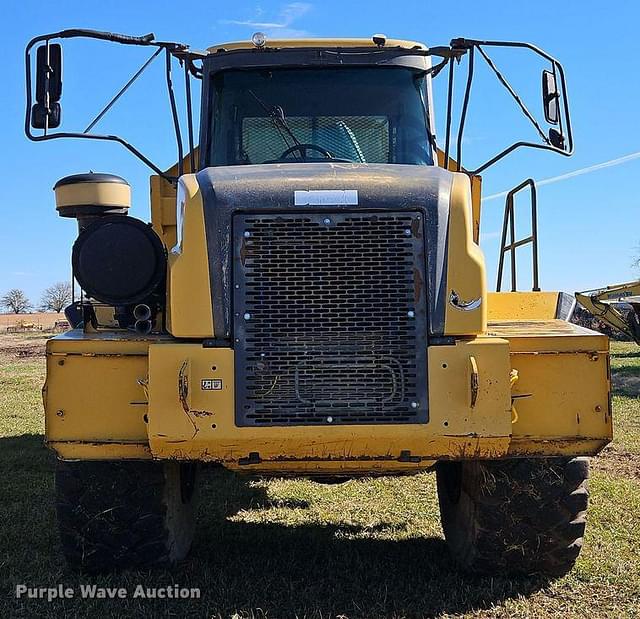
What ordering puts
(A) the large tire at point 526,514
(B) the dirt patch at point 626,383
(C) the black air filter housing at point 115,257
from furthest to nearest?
(B) the dirt patch at point 626,383
(A) the large tire at point 526,514
(C) the black air filter housing at point 115,257

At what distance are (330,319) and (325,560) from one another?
176 cm

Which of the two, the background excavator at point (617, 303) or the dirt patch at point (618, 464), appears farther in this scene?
the background excavator at point (617, 303)

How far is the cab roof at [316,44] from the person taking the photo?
5.26m

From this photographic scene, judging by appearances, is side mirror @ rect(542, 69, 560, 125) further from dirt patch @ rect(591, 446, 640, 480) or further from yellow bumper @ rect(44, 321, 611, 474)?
dirt patch @ rect(591, 446, 640, 480)

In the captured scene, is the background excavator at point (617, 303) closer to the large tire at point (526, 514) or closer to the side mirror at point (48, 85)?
the large tire at point (526, 514)

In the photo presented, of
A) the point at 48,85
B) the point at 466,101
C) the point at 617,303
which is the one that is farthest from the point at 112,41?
the point at 617,303

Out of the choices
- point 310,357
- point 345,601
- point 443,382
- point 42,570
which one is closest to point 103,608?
point 42,570

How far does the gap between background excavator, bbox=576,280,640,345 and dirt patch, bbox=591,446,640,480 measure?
44.5 feet

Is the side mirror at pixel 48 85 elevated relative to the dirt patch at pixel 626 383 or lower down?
elevated

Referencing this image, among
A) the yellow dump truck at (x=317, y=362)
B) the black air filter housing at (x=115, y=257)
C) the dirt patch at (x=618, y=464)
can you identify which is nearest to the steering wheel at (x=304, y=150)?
the yellow dump truck at (x=317, y=362)

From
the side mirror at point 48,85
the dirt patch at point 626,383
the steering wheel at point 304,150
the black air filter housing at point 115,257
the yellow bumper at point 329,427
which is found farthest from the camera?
the dirt patch at point 626,383

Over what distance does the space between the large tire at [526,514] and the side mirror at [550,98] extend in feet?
6.51

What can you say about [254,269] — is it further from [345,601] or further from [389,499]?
[389,499]

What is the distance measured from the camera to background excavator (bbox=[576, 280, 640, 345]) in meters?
21.5
